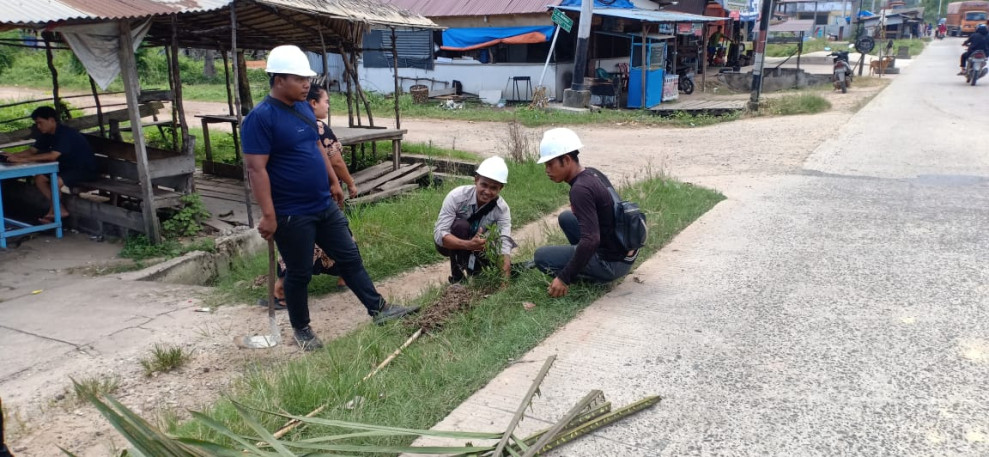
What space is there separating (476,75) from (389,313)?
1672 centimetres

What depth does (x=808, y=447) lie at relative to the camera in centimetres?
294

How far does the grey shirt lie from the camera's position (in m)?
5.08

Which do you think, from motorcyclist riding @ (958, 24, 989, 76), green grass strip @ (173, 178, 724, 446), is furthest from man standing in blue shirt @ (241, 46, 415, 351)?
motorcyclist riding @ (958, 24, 989, 76)

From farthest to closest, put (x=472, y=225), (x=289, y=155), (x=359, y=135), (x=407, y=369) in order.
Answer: (x=359, y=135) < (x=472, y=225) < (x=289, y=155) < (x=407, y=369)

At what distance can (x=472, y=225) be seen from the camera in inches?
201

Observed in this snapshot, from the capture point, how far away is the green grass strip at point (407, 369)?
3205 mm

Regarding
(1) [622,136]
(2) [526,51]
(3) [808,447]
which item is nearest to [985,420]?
(3) [808,447]

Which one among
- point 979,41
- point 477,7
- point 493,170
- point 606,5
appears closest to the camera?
point 493,170

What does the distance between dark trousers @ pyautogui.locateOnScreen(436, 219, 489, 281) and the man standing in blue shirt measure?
2.61ft

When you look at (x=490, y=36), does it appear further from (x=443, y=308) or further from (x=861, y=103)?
(x=443, y=308)

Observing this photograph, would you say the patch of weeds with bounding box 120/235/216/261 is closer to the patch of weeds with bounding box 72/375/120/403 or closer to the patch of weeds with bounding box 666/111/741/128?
the patch of weeds with bounding box 72/375/120/403

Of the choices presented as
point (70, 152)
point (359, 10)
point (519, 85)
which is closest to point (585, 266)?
point (359, 10)

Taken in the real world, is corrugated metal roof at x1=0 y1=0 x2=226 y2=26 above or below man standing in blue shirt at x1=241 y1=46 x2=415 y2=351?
above

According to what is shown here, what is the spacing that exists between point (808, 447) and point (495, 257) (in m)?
2.46
